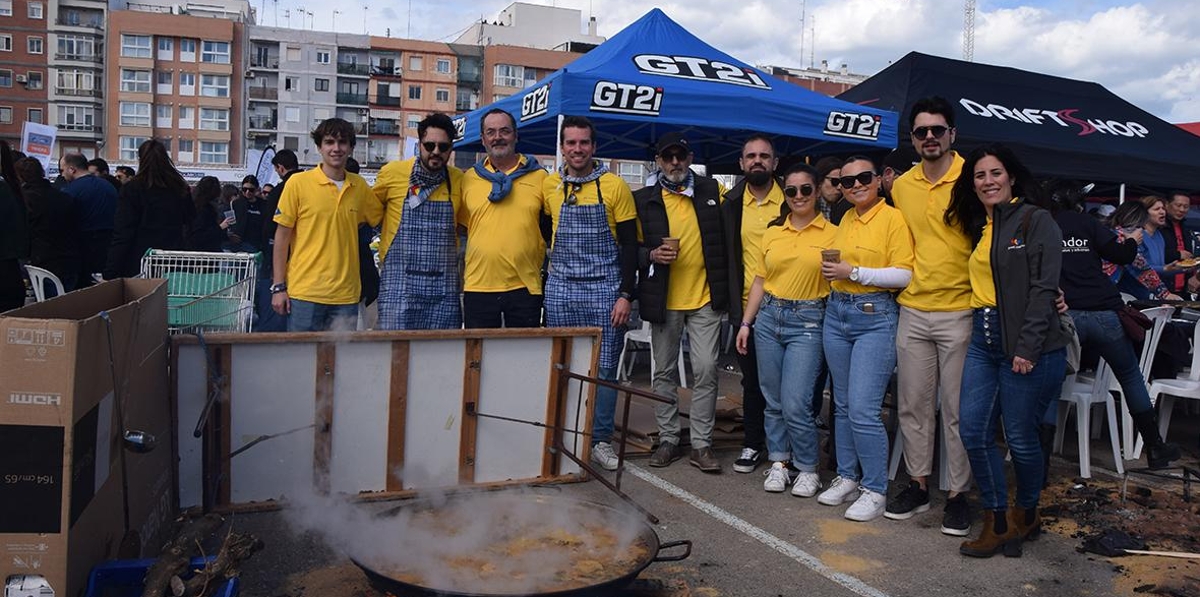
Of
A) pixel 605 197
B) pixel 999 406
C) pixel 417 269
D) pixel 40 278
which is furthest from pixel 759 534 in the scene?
pixel 40 278

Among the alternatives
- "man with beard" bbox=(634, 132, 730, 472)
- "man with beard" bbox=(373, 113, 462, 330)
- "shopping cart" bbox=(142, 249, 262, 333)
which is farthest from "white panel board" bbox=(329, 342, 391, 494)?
"man with beard" bbox=(634, 132, 730, 472)

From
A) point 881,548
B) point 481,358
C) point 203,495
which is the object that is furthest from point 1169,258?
point 203,495

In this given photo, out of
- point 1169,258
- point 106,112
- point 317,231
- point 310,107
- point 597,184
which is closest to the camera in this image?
point 317,231

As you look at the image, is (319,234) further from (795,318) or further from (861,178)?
(861,178)

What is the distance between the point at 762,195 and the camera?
5.54m

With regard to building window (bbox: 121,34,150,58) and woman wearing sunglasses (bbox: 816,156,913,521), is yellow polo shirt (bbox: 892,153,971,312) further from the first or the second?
building window (bbox: 121,34,150,58)

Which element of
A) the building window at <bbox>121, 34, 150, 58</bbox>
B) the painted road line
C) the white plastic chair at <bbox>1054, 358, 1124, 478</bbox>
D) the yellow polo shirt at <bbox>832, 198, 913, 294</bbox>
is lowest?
the painted road line

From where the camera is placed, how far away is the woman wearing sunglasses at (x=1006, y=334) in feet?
12.7

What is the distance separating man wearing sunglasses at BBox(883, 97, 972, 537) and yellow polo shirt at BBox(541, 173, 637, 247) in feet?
5.20

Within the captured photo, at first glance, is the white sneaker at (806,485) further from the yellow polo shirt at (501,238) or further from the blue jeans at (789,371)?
the yellow polo shirt at (501,238)

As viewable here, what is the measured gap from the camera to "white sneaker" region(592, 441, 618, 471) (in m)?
5.42

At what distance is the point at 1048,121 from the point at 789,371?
7.32 metres

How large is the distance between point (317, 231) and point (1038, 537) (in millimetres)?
4178

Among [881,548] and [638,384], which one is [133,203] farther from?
[881,548]
